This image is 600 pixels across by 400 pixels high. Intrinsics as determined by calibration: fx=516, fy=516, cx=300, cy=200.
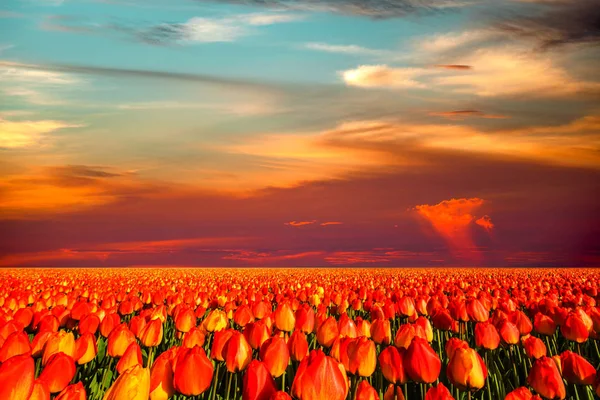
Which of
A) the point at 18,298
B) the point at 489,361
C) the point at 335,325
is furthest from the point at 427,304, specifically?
the point at 18,298

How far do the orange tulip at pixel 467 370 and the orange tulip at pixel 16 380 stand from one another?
10.1 ft

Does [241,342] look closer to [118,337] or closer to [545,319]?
[118,337]

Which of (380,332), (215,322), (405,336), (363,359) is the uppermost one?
(363,359)

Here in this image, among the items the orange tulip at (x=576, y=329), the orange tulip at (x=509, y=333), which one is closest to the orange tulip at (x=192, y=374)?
the orange tulip at (x=509, y=333)

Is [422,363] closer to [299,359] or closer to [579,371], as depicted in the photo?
[299,359]

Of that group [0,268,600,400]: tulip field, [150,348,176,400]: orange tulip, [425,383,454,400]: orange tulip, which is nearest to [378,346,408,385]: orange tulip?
[0,268,600,400]: tulip field

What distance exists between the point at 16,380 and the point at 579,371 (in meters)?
4.28

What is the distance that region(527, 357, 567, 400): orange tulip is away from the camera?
3.95 m

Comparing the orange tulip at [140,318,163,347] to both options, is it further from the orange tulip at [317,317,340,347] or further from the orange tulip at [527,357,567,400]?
the orange tulip at [527,357,567,400]

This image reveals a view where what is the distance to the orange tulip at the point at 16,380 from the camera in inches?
118

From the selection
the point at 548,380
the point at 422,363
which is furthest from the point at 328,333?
the point at 548,380

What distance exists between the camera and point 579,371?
4387mm

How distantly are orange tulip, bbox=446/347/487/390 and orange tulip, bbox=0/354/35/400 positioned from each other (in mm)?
3083

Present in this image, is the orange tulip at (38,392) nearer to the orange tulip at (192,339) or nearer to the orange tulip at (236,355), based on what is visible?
the orange tulip at (236,355)
